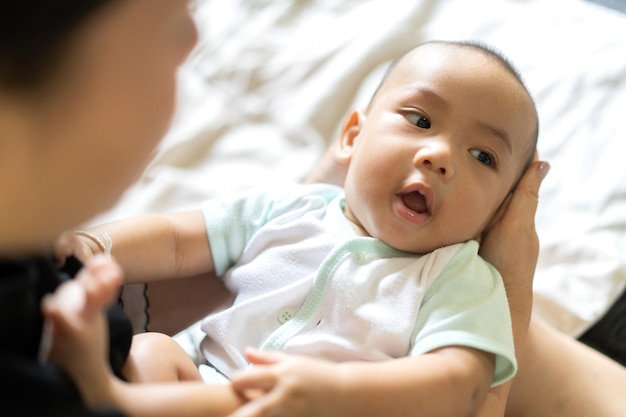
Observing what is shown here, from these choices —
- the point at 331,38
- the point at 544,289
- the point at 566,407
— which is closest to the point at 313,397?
the point at 566,407

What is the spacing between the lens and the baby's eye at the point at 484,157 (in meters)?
1.00

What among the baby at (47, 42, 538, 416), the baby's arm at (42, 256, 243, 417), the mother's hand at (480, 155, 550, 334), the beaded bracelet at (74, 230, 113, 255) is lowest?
the mother's hand at (480, 155, 550, 334)

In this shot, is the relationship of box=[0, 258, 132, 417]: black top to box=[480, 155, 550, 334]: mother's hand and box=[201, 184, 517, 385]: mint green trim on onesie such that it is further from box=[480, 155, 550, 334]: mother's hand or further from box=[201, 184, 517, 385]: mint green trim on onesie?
box=[480, 155, 550, 334]: mother's hand

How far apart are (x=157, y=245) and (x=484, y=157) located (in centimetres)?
46

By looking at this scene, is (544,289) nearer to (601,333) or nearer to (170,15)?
(601,333)

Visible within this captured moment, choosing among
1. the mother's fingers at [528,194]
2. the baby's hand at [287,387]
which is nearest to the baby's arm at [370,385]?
the baby's hand at [287,387]

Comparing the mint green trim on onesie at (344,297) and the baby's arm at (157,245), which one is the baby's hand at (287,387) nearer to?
the mint green trim on onesie at (344,297)

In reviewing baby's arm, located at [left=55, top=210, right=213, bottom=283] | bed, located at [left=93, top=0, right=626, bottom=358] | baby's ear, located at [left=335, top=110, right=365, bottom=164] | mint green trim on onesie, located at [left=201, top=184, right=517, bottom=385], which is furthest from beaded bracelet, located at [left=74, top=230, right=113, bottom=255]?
baby's ear, located at [left=335, top=110, right=365, bottom=164]

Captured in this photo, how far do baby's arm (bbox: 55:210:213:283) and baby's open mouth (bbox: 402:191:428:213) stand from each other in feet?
0.96

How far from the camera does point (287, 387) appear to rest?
2.29 feet

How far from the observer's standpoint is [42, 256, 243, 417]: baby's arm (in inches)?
22.7

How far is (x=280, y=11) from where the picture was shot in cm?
171

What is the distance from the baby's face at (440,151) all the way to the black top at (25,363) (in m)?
0.48

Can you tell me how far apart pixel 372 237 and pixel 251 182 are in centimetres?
45
